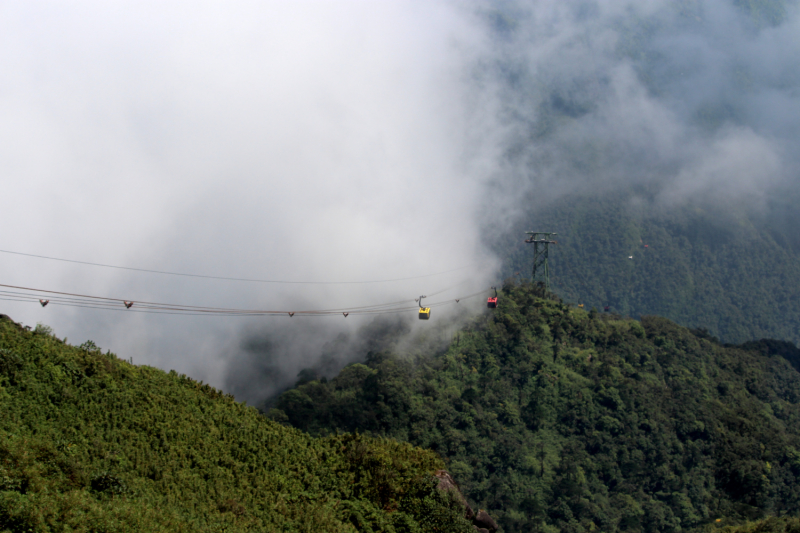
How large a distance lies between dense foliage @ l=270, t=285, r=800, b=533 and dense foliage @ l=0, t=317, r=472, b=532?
6346cm

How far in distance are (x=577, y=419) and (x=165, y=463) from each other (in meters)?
103

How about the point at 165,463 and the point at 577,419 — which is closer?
the point at 165,463

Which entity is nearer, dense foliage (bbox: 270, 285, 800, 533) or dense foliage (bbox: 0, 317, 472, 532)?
dense foliage (bbox: 0, 317, 472, 532)

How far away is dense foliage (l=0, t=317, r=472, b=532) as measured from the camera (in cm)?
2320

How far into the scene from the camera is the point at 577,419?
393 ft

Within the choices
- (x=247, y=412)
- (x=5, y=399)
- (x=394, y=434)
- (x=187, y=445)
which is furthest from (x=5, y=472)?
(x=394, y=434)

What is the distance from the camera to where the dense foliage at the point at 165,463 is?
23.2m

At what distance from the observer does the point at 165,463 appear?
94.5 feet

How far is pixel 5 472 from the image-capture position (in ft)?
71.8

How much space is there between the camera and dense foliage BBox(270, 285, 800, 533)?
103375 millimetres

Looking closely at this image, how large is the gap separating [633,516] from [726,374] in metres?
53.9

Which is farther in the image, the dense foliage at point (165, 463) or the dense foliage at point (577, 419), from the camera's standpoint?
the dense foliage at point (577, 419)

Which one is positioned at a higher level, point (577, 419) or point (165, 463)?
point (577, 419)

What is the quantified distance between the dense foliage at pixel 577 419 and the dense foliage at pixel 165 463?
Answer: 6346 centimetres
